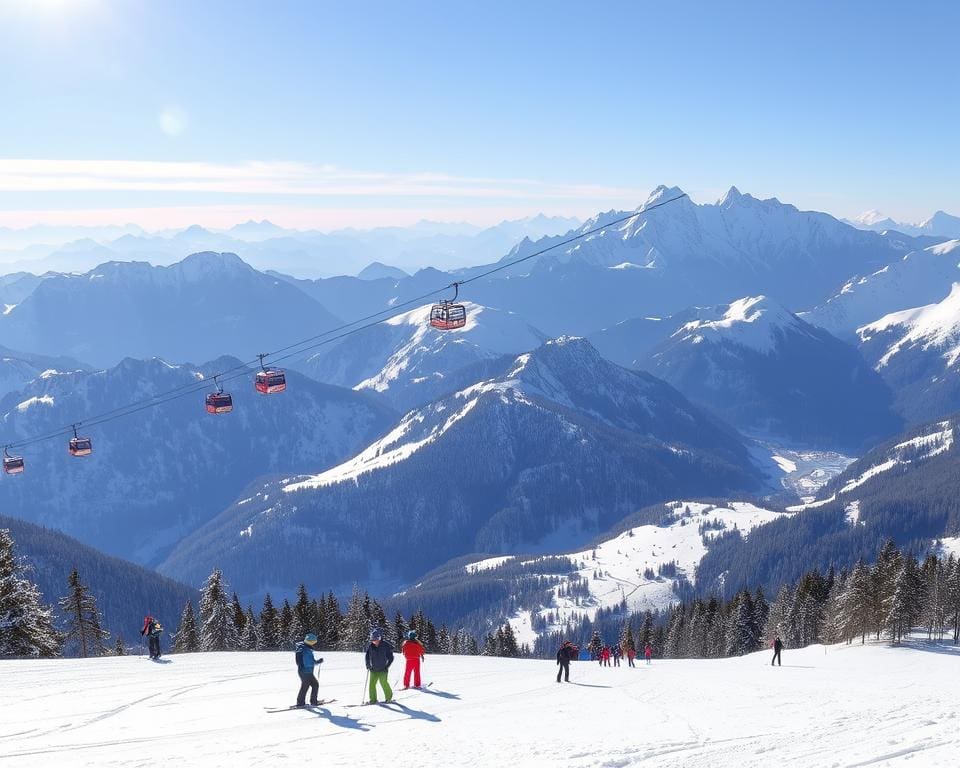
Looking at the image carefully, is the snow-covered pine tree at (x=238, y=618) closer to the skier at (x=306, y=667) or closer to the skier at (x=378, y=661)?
the skier at (x=378, y=661)

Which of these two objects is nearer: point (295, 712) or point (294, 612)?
point (295, 712)

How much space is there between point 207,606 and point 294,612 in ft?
36.0

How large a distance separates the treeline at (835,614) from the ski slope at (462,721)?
26.4m

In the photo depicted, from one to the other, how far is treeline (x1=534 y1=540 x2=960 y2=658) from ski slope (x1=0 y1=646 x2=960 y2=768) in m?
26.4

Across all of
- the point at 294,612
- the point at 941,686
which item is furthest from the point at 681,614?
the point at 941,686

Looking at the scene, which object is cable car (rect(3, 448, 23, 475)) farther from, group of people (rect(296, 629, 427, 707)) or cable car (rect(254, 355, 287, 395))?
group of people (rect(296, 629, 427, 707))

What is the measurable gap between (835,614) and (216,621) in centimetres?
6194

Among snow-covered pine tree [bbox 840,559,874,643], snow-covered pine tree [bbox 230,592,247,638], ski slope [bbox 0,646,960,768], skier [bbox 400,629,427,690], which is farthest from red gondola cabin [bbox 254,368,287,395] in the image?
snow-covered pine tree [bbox 840,559,874,643]

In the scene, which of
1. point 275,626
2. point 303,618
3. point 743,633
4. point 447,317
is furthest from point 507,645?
point 447,317

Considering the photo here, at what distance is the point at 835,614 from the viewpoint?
285 ft

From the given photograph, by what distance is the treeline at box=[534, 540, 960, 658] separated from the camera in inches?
2982

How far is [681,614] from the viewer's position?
422ft

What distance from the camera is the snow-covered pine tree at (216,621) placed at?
7250 centimetres

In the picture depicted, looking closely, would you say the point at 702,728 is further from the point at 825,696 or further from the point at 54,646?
the point at 54,646
